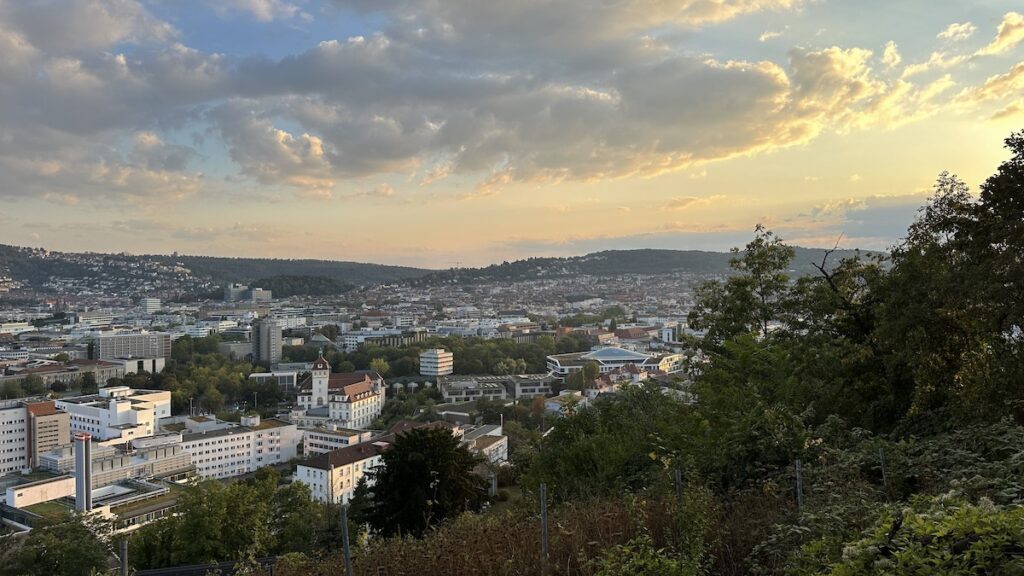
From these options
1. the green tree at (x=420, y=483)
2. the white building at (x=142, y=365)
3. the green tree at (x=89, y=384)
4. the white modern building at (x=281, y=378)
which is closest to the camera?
the green tree at (x=420, y=483)

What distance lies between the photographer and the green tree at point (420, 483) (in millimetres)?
9211

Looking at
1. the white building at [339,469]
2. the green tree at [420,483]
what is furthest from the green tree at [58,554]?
A: the white building at [339,469]

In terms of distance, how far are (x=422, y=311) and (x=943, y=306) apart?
107m

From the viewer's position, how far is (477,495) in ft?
33.9

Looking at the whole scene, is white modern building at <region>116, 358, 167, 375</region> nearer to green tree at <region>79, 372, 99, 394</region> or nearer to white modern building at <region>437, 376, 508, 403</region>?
green tree at <region>79, 372, 99, 394</region>

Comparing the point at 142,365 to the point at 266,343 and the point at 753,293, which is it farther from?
the point at 753,293

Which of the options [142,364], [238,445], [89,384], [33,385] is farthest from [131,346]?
[238,445]

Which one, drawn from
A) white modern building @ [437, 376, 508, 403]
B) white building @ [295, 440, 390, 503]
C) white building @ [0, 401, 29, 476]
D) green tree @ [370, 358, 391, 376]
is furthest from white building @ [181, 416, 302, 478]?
green tree @ [370, 358, 391, 376]

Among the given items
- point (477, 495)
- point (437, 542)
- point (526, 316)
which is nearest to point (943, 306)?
point (437, 542)

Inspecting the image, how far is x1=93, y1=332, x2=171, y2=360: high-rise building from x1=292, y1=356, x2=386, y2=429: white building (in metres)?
28.2

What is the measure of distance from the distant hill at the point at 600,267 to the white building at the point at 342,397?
103 metres

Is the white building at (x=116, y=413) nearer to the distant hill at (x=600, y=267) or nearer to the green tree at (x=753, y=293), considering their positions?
the green tree at (x=753, y=293)

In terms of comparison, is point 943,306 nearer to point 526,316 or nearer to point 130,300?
point 526,316

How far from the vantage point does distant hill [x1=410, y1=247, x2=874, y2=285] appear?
14750 centimetres
